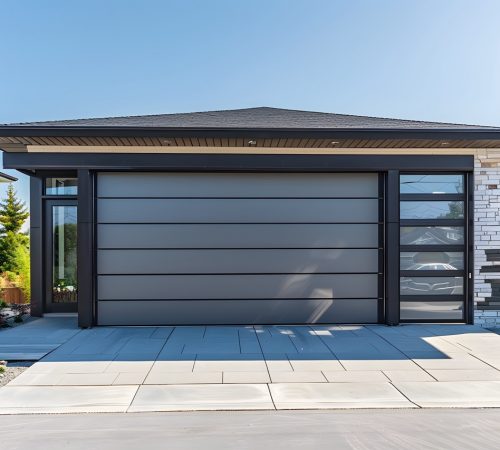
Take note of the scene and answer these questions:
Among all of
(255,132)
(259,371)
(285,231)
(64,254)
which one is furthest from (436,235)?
(64,254)

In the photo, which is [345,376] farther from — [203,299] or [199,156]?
[199,156]

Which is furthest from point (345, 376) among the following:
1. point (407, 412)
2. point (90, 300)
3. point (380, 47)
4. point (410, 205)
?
point (380, 47)

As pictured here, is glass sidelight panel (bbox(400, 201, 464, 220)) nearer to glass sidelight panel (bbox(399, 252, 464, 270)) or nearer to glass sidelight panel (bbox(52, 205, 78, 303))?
glass sidelight panel (bbox(399, 252, 464, 270))

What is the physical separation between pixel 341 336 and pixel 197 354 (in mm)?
2751

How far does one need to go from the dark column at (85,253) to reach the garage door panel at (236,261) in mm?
291

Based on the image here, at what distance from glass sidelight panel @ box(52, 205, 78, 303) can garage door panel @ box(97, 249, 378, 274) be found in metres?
1.55

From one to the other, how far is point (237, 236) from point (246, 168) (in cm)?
141

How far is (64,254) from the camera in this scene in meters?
9.48

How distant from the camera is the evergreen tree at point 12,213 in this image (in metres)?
30.2

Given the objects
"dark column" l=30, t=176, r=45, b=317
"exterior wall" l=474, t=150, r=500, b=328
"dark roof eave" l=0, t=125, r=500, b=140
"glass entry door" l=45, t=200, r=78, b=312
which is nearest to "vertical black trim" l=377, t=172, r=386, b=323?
"dark roof eave" l=0, t=125, r=500, b=140

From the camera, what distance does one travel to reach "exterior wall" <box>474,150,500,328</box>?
8.50 m

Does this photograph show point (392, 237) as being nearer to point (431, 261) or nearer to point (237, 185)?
point (431, 261)

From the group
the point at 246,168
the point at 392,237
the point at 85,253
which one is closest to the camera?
the point at 85,253

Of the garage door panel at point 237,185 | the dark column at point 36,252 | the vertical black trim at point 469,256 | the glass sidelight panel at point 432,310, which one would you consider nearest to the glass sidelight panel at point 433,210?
the vertical black trim at point 469,256
